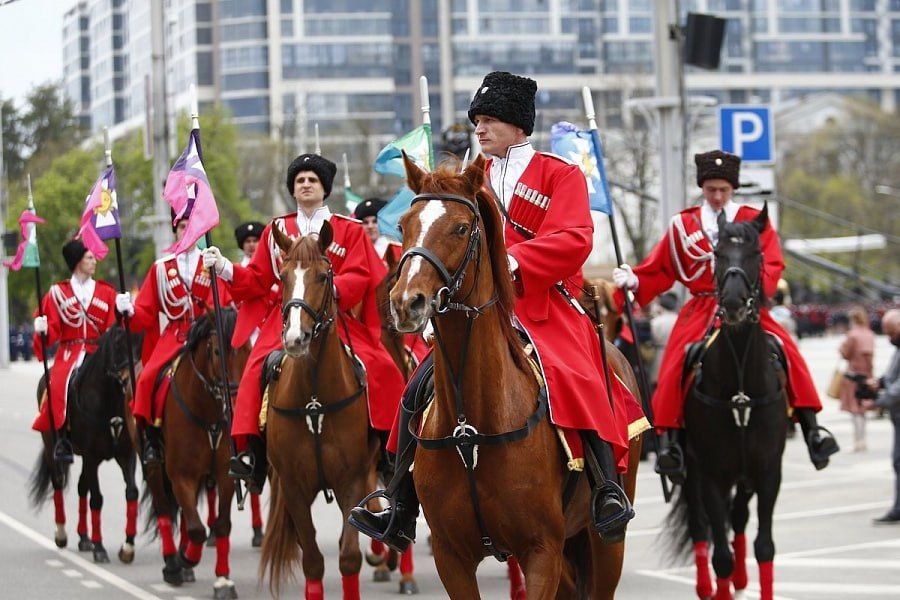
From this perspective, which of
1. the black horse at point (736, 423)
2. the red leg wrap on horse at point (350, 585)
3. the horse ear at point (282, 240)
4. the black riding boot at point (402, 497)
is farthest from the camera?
the black horse at point (736, 423)

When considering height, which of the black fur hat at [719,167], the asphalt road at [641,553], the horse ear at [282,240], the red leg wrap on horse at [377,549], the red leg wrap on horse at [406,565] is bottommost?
the asphalt road at [641,553]

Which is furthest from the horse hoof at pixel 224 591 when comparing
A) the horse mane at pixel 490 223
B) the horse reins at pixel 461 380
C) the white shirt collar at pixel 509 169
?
the horse mane at pixel 490 223

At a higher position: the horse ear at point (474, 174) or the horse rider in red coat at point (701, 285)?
the horse ear at point (474, 174)

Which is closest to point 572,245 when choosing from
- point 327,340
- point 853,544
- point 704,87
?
point 327,340

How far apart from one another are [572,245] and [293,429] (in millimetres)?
3614

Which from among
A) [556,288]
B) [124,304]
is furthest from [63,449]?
[556,288]

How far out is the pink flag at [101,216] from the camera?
44.9 ft

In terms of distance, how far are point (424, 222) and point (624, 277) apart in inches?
160

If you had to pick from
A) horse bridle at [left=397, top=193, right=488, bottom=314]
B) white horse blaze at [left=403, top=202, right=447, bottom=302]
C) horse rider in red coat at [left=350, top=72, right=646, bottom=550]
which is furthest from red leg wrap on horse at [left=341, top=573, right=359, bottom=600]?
white horse blaze at [left=403, top=202, right=447, bottom=302]

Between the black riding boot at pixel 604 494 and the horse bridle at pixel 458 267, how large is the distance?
1.09 m

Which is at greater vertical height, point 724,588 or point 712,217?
point 712,217

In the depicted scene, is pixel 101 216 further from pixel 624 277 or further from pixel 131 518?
pixel 624 277

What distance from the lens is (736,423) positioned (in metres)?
10.7

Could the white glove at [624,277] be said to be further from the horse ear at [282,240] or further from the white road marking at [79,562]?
the white road marking at [79,562]
